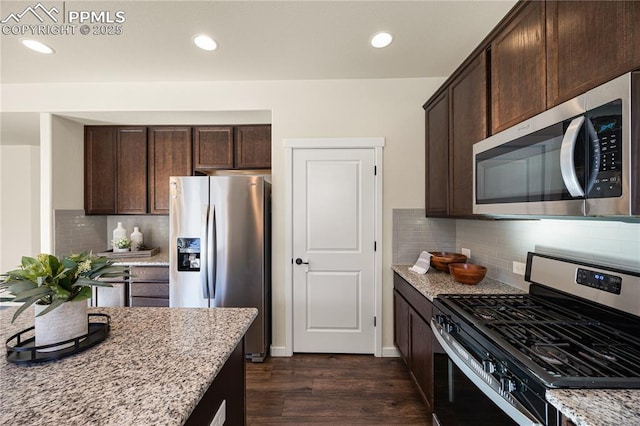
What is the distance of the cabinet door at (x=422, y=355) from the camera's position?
5.64 ft

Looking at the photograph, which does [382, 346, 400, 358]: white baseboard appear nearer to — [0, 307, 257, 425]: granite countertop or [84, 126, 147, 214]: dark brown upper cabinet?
[0, 307, 257, 425]: granite countertop

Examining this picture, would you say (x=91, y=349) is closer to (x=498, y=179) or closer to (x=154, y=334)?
(x=154, y=334)

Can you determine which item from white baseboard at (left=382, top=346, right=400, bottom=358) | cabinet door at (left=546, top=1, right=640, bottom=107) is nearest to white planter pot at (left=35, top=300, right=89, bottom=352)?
cabinet door at (left=546, top=1, right=640, bottom=107)

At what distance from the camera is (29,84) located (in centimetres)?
269

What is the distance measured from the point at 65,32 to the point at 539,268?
352 centimetres

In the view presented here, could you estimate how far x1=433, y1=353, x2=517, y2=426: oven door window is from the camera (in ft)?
3.38

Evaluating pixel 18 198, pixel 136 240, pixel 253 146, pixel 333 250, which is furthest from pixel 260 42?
pixel 18 198

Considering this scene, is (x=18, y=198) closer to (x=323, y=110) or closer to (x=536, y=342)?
(x=323, y=110)

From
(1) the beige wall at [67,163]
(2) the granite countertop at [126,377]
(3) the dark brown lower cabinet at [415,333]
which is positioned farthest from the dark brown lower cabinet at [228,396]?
(1) the beige wall at [67,163]

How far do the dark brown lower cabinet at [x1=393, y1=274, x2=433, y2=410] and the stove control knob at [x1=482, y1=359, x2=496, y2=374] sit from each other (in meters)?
0.68

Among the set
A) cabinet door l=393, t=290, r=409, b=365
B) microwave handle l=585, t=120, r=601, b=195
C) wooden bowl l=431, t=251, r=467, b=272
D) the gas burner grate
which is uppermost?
microwave handle l=585, t=120, r=601, b=195

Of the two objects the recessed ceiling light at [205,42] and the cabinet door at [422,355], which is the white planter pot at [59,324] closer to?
the cabinet door at [422,355]

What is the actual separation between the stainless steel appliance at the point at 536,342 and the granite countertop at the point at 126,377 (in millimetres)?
993

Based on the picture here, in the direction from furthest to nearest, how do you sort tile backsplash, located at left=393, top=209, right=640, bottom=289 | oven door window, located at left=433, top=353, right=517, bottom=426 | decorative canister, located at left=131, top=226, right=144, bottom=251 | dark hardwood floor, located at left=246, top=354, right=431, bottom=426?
decorative canister, located at left=131, top=226, right=144, bottom=251 → dark hardwood floor, located at left=246, top=354, right=431, bottom=426 → tile backsplash, located at left=393, top=209, right=640, bottom=289 → oven door window, located at left=433, top=353, right=517, bottom=426
